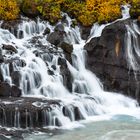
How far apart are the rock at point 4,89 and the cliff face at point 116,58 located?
17.4ft

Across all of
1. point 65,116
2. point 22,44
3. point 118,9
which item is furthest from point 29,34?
point 65,116

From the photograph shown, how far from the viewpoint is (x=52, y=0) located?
29.3m

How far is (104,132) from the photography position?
64.0ft

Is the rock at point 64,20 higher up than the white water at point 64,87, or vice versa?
the rock at point 64,20

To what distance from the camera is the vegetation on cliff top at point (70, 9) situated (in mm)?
27734

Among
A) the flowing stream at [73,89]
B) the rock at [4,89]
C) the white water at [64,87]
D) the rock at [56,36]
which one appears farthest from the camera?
the rock at [56,36]

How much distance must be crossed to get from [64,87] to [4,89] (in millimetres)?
3234

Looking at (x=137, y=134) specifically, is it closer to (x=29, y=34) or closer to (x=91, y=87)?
(x=91, y=87)

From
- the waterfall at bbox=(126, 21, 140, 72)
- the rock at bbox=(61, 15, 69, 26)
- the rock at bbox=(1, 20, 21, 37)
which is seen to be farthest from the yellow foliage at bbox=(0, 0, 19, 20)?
the waterfall at bbox=(126, 21, 140, 72)

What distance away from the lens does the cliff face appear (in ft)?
81.5

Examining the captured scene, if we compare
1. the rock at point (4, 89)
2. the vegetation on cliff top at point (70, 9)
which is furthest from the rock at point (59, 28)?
the rock at point (4, 89)

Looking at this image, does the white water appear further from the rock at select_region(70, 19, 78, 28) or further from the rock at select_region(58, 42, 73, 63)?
the rock at select_region(70, 19, 78, 28)

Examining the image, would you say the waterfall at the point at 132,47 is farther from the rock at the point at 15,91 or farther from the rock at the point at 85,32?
the rock at the point at 15,91

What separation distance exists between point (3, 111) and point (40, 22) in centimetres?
923
